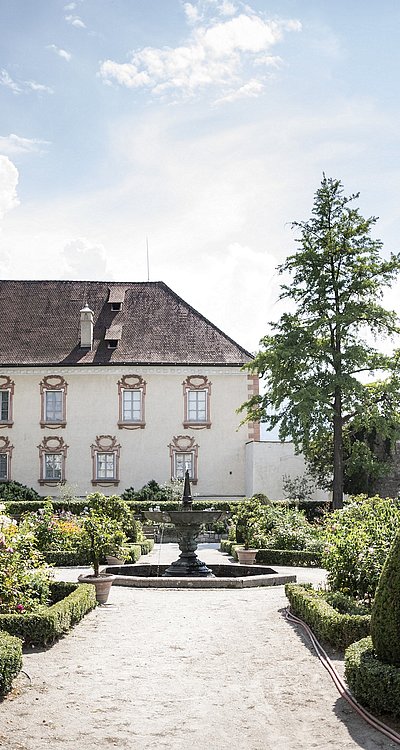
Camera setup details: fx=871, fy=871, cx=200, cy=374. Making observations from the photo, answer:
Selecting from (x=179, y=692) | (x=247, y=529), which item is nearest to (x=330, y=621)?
(x=179, y=692)

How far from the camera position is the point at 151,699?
738 cm

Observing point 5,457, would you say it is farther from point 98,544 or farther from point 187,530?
point 98,544

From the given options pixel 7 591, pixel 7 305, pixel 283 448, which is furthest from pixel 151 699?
pixel 7 305

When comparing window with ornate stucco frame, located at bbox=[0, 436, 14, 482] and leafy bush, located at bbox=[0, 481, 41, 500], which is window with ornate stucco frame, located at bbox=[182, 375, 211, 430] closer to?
leafy bush, located at bbox=[0, 481, 41, 500]

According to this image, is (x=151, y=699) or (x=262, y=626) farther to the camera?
(x=262, y=626)

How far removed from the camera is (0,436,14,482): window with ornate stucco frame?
35.8 metres

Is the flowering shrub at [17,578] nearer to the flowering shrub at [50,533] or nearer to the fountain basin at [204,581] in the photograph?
the fountain basin at [204,581]

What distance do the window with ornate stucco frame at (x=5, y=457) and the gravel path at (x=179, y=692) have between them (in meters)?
24.8

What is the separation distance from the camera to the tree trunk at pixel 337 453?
28.5 m

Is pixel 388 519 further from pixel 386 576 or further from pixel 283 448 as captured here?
pixel 283 448

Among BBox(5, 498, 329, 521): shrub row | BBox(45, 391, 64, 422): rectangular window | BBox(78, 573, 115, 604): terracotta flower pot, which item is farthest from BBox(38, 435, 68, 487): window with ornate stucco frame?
BBox(78, 573, 115, 604): terracotta flower pot

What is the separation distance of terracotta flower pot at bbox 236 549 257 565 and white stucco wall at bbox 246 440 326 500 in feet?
48.4

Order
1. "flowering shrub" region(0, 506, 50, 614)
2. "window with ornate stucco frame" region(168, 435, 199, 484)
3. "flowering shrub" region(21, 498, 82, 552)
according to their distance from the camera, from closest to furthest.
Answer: "flowering shrub" region(0, 506, 50, 614) → "flowering shrub" region(21, 498, 82, 552) → "window with ornate stucco frame" region(168, 435, 199, 484)

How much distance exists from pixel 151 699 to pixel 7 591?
2936 mm
